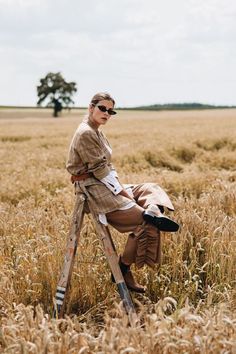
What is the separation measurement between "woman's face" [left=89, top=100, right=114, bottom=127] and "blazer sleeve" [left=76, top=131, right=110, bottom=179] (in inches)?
5.5

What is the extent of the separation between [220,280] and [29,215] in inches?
92.9

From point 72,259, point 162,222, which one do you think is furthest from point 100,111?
point 72,259

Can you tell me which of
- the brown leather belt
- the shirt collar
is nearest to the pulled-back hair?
the shirt collar

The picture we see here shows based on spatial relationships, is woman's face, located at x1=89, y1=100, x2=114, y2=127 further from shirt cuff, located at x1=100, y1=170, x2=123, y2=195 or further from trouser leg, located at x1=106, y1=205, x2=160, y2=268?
trouser leg, located at x1=106, y1=205, x2=160, y2=268

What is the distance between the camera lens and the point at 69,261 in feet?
12.2

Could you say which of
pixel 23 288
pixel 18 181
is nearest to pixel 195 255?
pixel 23 288

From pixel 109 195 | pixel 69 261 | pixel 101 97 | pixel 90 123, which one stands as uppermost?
pixel 101 97

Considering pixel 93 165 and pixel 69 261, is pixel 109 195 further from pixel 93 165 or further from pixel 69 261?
pixel 69 261

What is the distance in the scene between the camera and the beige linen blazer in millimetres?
3627

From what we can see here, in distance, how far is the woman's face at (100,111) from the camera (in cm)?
366

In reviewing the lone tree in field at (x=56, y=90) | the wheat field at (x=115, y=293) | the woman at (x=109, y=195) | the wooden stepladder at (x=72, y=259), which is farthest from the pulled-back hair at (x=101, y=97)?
the lone tree in field at (x=56, y=90)

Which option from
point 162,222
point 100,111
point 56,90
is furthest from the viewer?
point 56,90

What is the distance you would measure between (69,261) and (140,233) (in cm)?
60

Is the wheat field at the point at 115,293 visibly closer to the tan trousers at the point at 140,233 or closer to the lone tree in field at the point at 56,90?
the tan trousers at the point at 140,233
